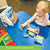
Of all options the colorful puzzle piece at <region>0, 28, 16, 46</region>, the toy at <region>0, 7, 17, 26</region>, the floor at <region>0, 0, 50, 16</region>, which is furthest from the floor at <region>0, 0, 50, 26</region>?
the colorful puzzle piece at <region>0, 28, 16, 46</region>

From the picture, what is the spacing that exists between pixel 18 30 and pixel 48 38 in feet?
1.66

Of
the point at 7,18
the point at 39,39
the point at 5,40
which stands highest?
the point at 7,18

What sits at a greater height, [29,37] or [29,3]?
[29,3]

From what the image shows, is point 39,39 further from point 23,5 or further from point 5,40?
point 23,5

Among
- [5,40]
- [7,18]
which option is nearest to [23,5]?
[7,18]

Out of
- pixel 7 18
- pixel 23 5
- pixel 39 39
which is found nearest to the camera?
pixel 39 39

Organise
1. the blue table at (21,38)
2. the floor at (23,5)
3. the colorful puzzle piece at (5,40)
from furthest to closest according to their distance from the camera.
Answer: the floor at (23,5) → the colorful puzzle piece at (5,40) → the blue table at (21,38)

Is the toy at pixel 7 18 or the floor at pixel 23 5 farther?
the floor at pixel 23 5

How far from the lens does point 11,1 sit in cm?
263

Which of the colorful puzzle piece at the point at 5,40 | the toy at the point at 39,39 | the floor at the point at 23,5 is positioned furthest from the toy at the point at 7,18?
the floor at the point at 23,5

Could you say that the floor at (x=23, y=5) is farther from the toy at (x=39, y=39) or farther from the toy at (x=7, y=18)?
the toy at (x=39, y=39)

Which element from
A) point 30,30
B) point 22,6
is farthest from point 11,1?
point 30,30

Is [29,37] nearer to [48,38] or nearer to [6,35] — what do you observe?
[48,38]

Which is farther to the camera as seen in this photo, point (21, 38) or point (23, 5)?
point (23, 5)
